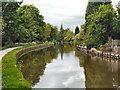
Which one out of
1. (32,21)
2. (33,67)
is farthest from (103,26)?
(32,21)

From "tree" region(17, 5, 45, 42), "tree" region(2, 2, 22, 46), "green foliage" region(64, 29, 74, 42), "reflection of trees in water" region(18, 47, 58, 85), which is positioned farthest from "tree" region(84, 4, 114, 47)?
"green foliage" region(64, 29, 74, 42)

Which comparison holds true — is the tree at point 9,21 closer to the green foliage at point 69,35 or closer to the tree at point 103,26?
the tree at point 103,26

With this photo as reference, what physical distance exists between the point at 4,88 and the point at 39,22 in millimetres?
63659

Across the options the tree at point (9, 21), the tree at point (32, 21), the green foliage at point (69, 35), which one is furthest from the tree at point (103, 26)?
the green foliage at point (69, 35)

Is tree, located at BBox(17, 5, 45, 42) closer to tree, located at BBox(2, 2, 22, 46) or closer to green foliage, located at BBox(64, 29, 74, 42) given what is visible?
tree, located at BBox(2, 2, 22, 46)

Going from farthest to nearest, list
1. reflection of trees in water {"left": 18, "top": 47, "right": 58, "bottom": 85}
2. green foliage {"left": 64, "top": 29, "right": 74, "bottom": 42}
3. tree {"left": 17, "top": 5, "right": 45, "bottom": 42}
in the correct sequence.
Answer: green foliage {"left": 64, "top": 29, "right": 74, "bottom": 42}
tree {"left": 17, "top": 5, "right": 45, "bottom": 42}
reflection of trees in water {"left": 18, "top": 47, "right": 58, "bottom": 85}

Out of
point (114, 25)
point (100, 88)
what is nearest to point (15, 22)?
point (114, 25)

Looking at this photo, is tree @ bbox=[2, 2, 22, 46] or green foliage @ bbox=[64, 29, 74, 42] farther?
green foliage @ bbox=[64, 29, 74, 42]

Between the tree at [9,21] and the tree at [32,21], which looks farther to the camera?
the tree at [32,21]

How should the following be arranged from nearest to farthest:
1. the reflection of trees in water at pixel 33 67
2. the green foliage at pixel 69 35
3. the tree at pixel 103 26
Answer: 1. the reflection of trees in water at pixel 33 67
2. the tree at pixel 103 26
3. the green foliage at pixel 69 35

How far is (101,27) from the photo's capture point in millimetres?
36281

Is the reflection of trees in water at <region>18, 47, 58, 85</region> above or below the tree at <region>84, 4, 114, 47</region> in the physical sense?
below

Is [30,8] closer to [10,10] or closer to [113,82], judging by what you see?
[10,10]

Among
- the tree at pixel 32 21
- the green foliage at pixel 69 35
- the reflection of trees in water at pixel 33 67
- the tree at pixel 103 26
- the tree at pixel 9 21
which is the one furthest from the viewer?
the green foliage at pixel 69 35
